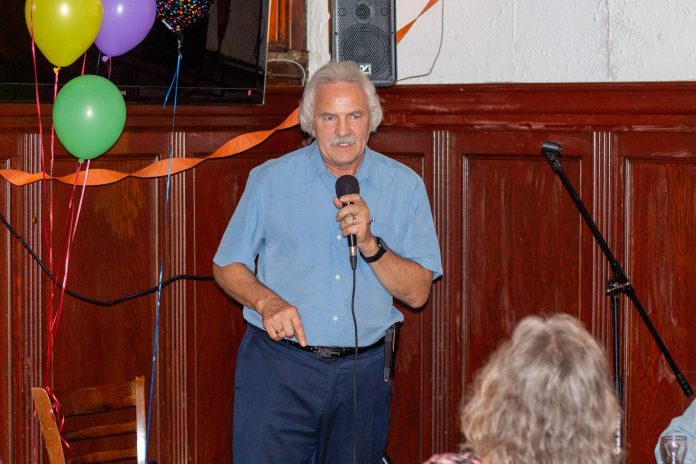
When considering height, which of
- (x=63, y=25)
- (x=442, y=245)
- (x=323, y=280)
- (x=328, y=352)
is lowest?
(x=328, y=352)

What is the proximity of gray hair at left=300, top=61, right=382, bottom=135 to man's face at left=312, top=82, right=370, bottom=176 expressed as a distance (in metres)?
0.02

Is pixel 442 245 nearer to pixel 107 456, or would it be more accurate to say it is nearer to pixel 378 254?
pixel 378 254

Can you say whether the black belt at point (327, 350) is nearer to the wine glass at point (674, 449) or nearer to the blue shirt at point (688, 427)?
the blue shirt at point (688, 427)

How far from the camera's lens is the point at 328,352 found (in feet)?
11.0

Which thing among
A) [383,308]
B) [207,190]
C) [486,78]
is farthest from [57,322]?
[486,78]

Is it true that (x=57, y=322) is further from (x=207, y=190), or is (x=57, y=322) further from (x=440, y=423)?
(x=440, y=423)

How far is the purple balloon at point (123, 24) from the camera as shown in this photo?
3.35 m

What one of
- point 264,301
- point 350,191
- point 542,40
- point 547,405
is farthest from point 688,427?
point 542,40

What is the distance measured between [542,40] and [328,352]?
147 cm

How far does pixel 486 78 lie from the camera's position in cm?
416

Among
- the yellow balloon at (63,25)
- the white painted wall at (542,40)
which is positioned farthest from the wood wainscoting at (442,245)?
the yellow balloon at (63,25)

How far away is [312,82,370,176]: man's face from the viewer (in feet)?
11.1

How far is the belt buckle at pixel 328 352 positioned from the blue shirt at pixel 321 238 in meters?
0.02

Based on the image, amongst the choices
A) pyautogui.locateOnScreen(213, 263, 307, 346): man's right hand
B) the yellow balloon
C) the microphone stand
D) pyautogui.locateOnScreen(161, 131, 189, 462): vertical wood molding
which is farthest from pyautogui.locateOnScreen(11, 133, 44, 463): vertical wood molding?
the microphone stand
